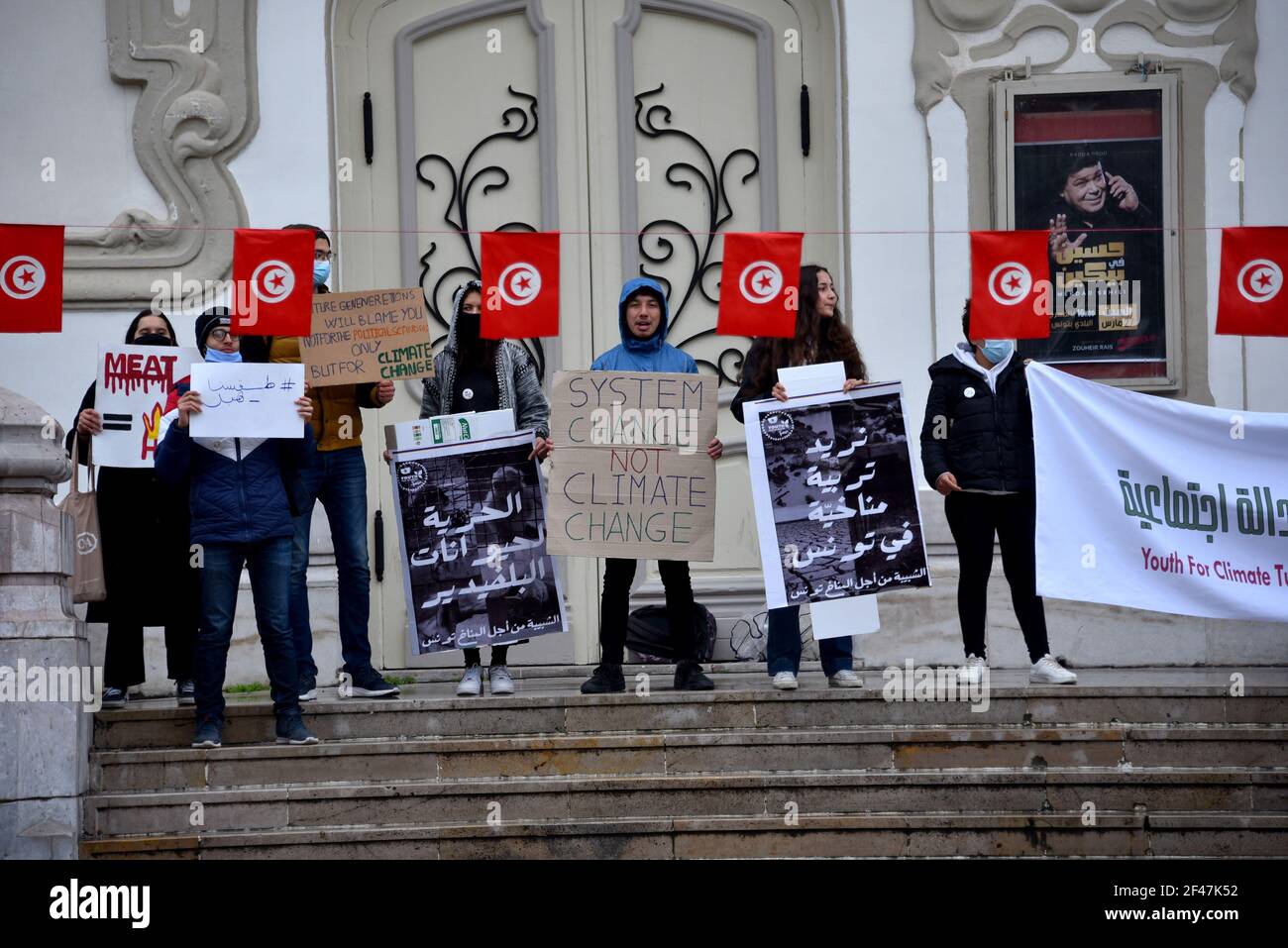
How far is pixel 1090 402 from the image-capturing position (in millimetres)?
8984

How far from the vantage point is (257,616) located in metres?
8.39

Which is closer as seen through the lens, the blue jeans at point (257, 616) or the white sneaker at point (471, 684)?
the blue jeans at point (257, 616)

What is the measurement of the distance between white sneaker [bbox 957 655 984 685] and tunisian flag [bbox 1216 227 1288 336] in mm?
2181

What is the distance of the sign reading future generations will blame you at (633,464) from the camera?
9.06 m

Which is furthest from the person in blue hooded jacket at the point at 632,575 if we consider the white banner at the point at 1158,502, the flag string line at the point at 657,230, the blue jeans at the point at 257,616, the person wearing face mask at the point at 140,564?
the person wearing face mask at the point at 140,564

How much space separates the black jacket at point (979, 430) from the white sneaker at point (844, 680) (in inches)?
40.5

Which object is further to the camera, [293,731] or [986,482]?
[986,482]

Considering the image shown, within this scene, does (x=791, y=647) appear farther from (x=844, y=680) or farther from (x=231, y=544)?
(x=231, y=544)

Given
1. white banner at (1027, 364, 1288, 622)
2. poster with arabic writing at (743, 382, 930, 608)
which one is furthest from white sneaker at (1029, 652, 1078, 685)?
poster with arabic writing at (743, 382, 930, 608)

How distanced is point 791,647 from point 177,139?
190 inches

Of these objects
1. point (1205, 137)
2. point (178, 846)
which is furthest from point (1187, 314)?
point (178, 846)

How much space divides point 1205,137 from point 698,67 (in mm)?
3017

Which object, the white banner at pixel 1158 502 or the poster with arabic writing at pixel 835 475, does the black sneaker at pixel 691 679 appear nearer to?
the poster with arabic writing at pixel 835 475

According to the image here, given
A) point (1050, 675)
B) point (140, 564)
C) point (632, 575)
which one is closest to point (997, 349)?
point (1050, 675)
